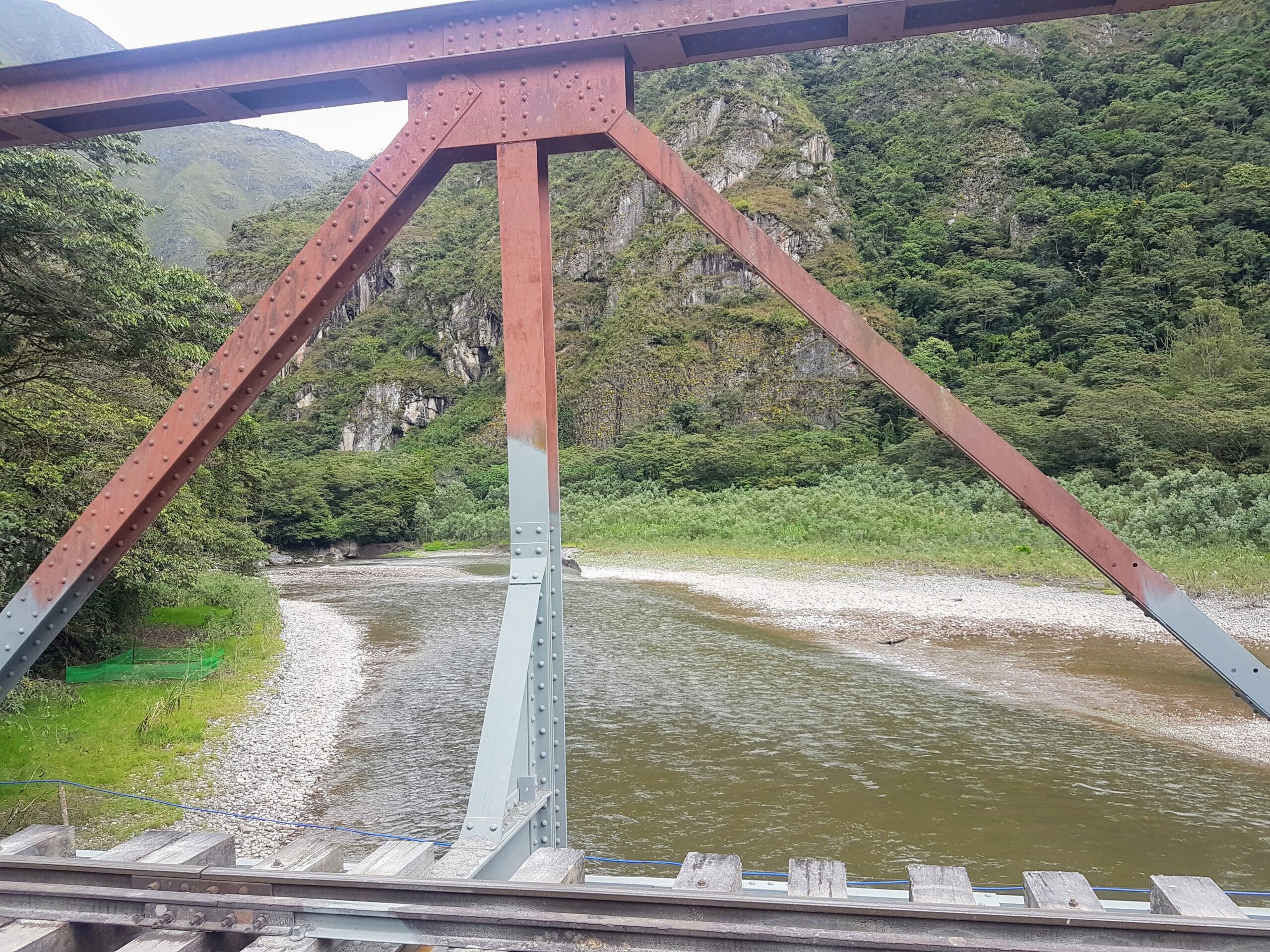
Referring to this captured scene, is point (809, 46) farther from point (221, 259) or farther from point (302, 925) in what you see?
point (221, 259)

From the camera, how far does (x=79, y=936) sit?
1.97m

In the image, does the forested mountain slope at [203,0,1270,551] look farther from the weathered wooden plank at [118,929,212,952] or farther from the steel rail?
the weathered wooden plank at [118,929,212,952]

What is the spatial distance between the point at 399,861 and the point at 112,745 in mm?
6929

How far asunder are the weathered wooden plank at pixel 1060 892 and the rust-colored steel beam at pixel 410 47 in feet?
7.73

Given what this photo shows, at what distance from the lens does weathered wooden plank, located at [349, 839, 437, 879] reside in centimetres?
209

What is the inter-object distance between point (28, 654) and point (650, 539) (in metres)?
29.8

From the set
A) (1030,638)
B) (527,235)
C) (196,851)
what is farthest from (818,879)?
(1030,638)

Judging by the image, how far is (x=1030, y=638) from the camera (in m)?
13.7

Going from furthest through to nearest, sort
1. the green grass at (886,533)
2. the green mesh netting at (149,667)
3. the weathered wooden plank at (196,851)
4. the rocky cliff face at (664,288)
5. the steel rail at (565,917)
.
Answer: the rocky cliff face at (664,288)
the green grass at (886,533)
the green mesh netting at (149,667)
the weathered wooden plank at (196,851)
the steel rail at (565,917)

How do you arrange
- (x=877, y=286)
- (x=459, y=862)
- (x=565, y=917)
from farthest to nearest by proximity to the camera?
(x=877, y=286) < (x=459, y=862) < (x=565, y=917)

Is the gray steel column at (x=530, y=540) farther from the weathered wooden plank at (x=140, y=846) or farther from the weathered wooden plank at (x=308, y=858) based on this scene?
the weathered wooden plank at (x=140, y=846)

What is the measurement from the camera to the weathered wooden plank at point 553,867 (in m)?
1.99

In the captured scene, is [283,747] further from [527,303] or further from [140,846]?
[527,303]

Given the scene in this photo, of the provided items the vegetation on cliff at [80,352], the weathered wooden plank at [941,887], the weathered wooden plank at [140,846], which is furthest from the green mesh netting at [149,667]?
the weathered wooden plank at [941,887]
